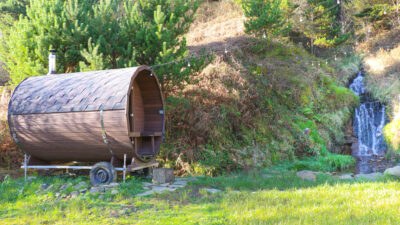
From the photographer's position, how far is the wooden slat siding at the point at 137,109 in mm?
7359

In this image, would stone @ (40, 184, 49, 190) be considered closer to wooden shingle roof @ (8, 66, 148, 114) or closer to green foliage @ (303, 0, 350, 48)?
wooden shingle roof @ (8, 66, 148, 114)

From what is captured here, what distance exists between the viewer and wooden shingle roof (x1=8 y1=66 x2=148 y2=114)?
632cm

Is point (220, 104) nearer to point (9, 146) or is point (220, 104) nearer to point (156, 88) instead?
point (156, 88)

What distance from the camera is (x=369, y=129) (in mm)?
13656

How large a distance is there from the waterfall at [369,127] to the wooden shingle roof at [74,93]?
10.6 meters

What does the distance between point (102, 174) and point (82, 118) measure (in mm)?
1245

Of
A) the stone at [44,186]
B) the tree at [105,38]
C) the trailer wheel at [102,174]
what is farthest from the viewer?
the tree at [105,38]

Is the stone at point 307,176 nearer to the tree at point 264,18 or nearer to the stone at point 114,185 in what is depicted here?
the stone at point 114,185

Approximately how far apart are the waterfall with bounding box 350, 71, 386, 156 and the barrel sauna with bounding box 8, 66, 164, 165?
389 inches

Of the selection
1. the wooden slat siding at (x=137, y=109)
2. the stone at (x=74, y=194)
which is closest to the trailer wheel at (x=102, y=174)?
the stone at (x=74, y=194)

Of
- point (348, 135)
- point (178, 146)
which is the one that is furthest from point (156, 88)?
point (348, 135)

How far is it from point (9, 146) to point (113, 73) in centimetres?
491

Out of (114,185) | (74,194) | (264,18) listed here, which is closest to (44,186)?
(74,194)

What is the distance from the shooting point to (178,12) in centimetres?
930
